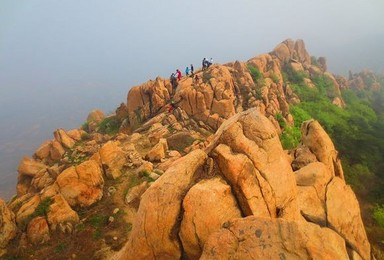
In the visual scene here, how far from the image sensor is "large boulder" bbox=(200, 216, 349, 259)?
11484 millimetres

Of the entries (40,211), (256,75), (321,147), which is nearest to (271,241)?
(321,147)

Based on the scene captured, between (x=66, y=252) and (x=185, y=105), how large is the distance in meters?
29.5

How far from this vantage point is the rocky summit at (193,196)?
1248 cm

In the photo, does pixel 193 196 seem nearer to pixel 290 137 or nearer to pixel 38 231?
pixel 38 231

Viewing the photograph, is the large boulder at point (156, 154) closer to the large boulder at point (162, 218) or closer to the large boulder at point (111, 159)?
the large boulder at point (111, 159)

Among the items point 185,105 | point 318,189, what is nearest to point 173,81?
point 185,105

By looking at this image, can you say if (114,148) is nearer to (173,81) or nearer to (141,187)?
(141,187)

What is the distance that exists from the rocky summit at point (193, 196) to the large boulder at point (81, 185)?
0.08 metres

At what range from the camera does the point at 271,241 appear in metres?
11.8

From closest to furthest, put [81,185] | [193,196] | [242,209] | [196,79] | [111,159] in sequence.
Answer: [193,196] → [242,209] → [81,185] → [111,159] → [196,79]

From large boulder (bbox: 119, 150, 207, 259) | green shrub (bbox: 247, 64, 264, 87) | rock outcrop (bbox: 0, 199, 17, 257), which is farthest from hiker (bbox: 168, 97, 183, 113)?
large boulder (bbox: 119, 150, 207, 259)

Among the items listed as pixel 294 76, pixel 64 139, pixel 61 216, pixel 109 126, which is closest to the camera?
pixel 61 216

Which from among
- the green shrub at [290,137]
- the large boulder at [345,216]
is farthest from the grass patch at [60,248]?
the green shrub at [290,137]

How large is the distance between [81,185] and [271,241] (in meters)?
20.3
